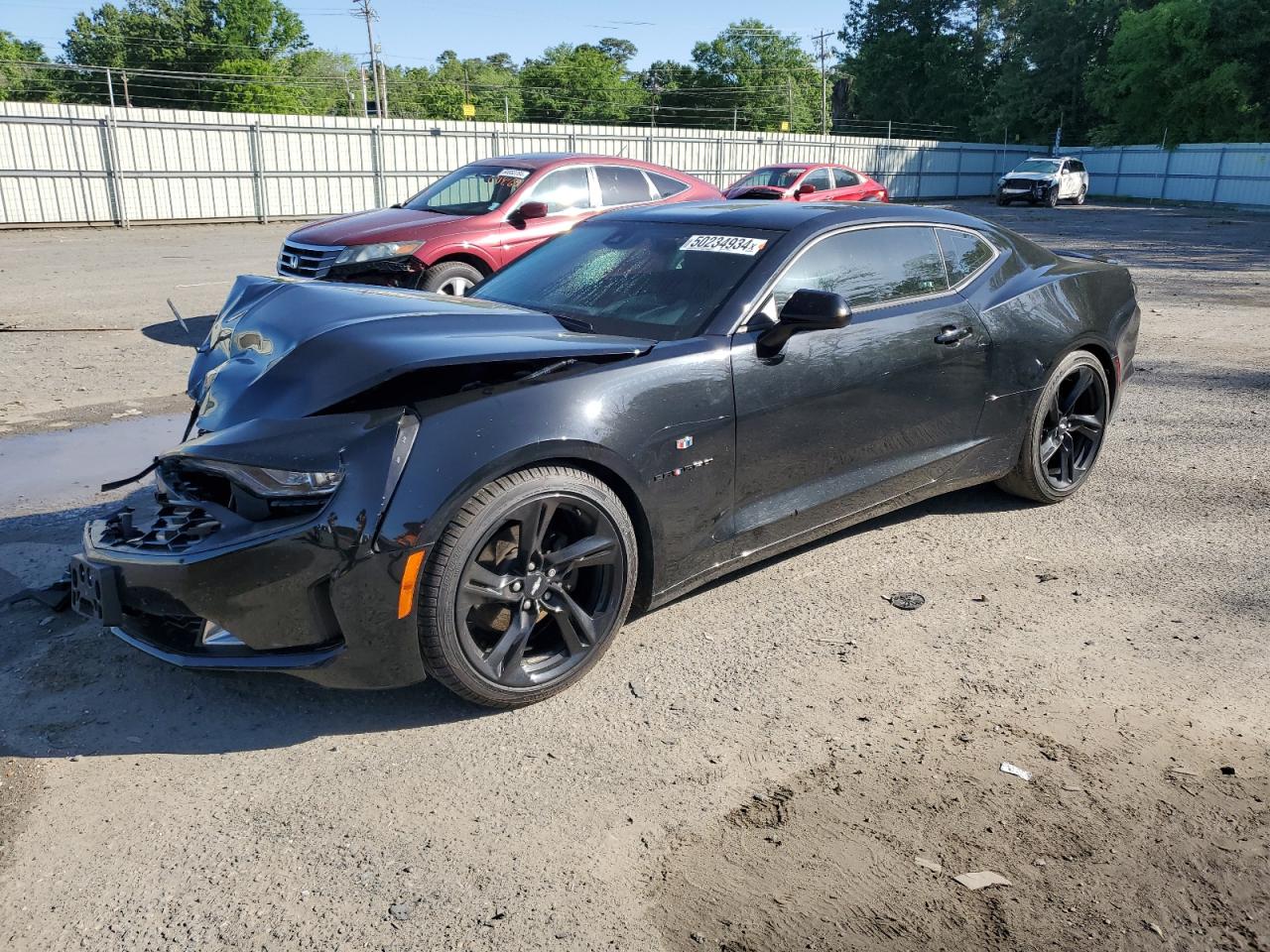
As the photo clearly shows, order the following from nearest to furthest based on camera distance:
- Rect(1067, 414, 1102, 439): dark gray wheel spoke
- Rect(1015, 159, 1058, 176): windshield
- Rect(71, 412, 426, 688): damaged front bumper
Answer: Rect(71, 412, 426, 688): damaged front bumper
Rect(1067, 414, 1102, 439): dark gray wheel spoke
Rect(1015, 159, 1058, 176): windshield

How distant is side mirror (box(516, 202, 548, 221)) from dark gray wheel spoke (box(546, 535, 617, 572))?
7.09 metres

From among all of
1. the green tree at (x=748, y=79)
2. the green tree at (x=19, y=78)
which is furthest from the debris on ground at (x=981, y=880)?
the green tree at (x=748, y=79)

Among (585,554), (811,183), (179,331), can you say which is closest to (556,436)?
(585,554)

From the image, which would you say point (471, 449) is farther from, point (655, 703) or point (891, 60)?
point (891, 60)

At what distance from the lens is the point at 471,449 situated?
9.91 ft

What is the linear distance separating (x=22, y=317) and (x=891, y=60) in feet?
222

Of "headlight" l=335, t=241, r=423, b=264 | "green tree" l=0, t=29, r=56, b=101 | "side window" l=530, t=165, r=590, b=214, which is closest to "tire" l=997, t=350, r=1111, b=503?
"headlight" l=335, t=241, r=423, b=264

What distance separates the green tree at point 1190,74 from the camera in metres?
45.9

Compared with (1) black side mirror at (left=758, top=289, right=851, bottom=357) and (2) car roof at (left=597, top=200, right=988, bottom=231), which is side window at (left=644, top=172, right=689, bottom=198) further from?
(1) black side mirror at (left=758, top=289, right=851, bottom=357)

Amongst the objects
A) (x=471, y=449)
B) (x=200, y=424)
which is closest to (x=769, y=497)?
(x=471, y=449)

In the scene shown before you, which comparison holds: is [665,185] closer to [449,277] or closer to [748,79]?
[449,277]

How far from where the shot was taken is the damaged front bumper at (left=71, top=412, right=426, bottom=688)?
287cm

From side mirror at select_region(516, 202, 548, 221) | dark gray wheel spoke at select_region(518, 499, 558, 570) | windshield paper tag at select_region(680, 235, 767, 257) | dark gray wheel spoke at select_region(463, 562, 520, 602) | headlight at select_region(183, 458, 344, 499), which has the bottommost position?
dark gray wheel spoke at select_region(463, 562, 520, 602)

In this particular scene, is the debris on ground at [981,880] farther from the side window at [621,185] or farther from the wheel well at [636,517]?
the side window at [621,185]
